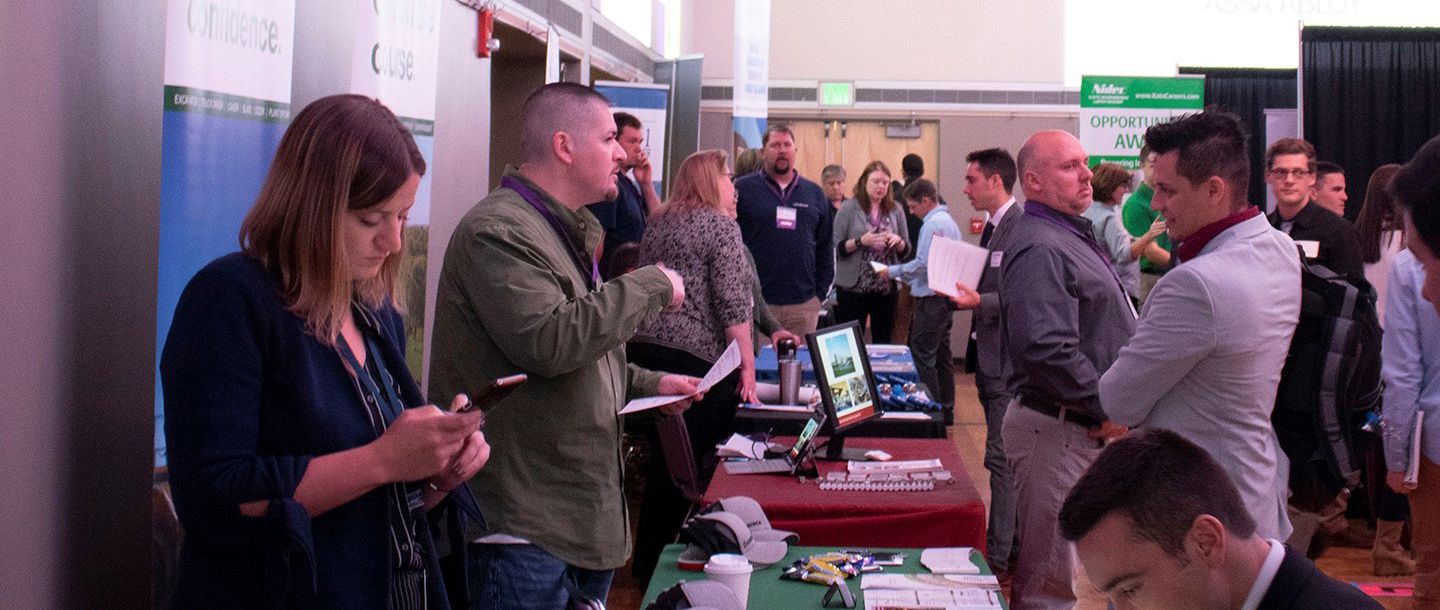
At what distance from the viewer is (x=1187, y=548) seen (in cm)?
155

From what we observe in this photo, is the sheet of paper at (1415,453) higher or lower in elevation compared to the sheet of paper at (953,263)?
lower

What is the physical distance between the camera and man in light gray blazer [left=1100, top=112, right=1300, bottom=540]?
2.54 m

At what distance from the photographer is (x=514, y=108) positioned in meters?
7.89

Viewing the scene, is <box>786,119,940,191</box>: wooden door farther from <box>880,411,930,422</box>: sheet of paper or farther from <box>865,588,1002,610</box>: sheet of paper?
<box>865,588,1002,610</box>: sheet of paper

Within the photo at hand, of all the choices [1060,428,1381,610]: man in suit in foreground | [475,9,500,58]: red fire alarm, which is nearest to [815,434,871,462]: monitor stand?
[1060,428,1381,610]: man in suit in foreground

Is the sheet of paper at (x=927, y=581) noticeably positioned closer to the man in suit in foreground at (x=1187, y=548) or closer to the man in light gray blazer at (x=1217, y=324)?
the man in light gray blazer at (x=1217, y=324)

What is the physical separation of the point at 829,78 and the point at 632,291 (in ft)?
35.3

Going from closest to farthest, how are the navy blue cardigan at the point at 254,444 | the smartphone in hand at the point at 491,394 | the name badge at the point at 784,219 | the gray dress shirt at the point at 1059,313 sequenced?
the navy blue cardigan at the point at 254,444
the smartphone in hand at the point at 491,394
the gray dress shirt at the point at 1059,313
the name badge at the point at 784,219

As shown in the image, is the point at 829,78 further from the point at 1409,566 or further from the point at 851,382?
the point at 851,382

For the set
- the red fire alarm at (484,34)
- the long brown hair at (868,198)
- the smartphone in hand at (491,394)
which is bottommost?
the smartphone in hand at (491,394)

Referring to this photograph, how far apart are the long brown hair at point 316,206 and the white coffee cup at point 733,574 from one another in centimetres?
89

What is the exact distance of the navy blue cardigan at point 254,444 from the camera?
1505 millimetres

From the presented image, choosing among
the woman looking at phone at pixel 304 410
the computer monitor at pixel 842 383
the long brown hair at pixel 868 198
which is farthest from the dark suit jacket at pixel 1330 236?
the long brown hair at pixel 868 198

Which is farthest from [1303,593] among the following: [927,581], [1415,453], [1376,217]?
[1376,217]
